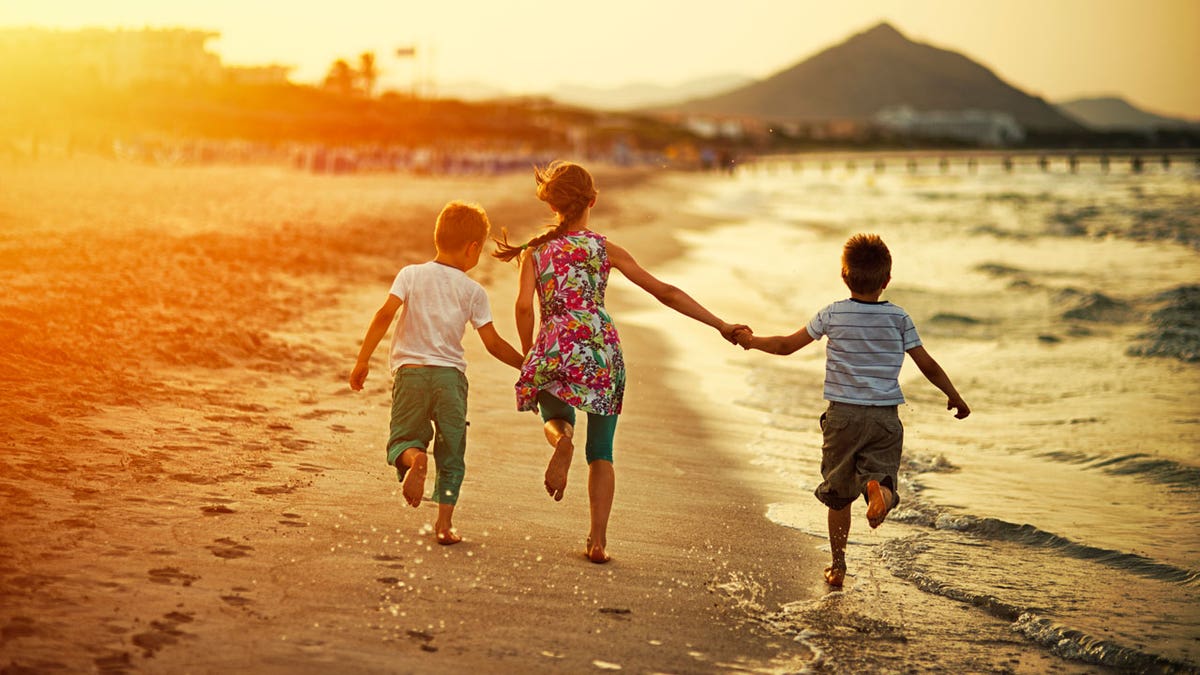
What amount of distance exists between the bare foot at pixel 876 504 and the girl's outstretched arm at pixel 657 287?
97cm

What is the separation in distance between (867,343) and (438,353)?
180cm

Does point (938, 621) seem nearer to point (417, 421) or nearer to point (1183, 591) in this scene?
point (1183, 591)

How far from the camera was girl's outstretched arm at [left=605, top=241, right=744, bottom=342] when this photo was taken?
197 inches

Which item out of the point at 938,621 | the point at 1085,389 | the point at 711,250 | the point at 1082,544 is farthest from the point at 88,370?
the point at 711,250

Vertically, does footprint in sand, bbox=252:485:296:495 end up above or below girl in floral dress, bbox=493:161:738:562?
below

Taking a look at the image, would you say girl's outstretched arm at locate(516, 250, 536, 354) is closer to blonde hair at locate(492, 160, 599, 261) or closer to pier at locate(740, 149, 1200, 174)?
blonde hair at locate(492, 160, 599, 261)

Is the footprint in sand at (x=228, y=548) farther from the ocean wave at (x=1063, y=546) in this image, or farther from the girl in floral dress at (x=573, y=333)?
the ocean wave at (x=1063, y=546)

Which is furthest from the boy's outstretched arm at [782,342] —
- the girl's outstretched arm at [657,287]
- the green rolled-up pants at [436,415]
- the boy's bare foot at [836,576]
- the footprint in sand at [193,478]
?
the footprint in sand at [193,478]

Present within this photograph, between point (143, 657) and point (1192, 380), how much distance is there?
11766mm

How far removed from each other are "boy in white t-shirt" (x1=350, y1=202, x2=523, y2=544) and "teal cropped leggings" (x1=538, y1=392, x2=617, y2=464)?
242 millimetres

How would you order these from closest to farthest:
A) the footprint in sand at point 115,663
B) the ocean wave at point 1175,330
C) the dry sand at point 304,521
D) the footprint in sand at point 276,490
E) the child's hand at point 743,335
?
the footprint in sand at point 115,663
the dry sand at point 304,521
the footprint in sand at point 276,490
the child's hand at point 743,335
the ocean wave at point 1175,330

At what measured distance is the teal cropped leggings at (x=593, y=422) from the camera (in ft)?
16.1

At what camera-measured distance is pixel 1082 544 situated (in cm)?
605

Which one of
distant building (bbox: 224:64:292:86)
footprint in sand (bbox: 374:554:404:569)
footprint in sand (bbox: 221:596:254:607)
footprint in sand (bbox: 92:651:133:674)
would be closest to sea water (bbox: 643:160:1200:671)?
footprint in sand (bbox: 374:554:404:569)
